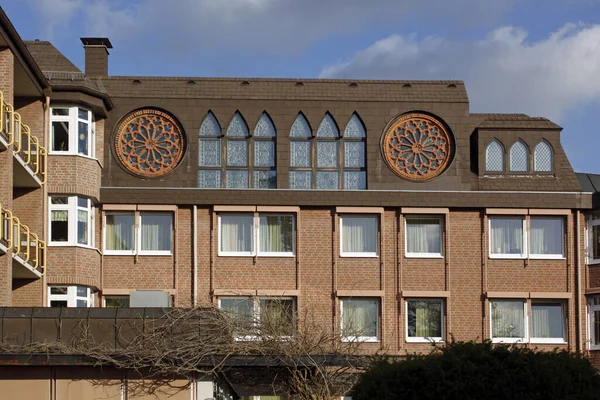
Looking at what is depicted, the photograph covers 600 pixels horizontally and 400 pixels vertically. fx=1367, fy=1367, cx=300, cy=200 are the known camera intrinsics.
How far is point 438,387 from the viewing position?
22.1 meters

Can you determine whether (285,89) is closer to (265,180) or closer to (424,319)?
(265,180)

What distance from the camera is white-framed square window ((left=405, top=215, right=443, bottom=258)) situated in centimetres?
4441

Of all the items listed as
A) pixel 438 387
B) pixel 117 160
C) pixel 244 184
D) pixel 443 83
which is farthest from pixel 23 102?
pixel 438 387

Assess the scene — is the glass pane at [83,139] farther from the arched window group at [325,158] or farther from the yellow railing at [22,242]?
the arched window group at [325,158]

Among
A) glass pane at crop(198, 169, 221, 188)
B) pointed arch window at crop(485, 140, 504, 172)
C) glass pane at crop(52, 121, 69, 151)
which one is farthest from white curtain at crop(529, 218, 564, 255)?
glass pane at crop(52, 121, 69, 151)

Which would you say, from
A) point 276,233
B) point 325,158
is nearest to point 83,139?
point 276,233

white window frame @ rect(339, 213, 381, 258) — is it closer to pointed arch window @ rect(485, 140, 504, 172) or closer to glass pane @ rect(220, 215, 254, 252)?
glass pane @ rect(220, 215, 254, 252)

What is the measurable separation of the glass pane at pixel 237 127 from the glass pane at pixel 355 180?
354 cm

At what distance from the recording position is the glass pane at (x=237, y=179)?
44.3 metres

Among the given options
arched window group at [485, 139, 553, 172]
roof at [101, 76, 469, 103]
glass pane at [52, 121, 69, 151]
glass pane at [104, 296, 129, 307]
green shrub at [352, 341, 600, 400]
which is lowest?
green shrub at [352, 341, 600, 400]

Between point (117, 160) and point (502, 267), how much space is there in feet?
42.4

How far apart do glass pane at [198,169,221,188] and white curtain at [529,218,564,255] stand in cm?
1039

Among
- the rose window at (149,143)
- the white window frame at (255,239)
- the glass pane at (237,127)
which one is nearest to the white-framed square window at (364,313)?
the white window frame at (255,239)

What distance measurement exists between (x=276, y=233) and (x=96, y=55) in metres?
8.66
